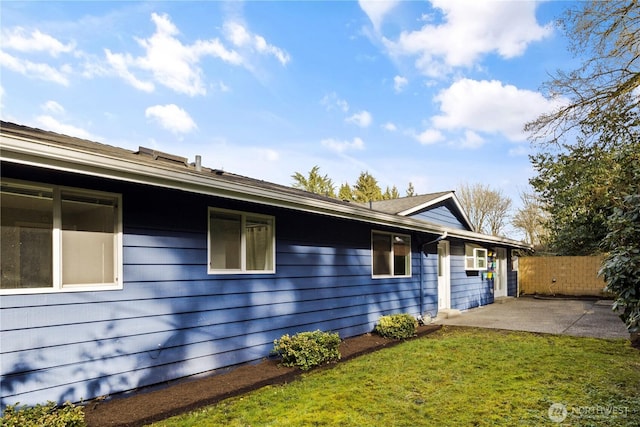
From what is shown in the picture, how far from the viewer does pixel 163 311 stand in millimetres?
4465

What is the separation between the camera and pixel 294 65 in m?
12.4

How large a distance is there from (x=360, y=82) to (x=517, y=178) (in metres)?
17.1

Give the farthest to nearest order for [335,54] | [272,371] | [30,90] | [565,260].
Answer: [565,260], [335,54], [30,90], [272,371]

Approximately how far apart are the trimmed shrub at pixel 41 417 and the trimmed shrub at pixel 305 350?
8.44ft

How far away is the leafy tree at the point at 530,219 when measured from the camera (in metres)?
25.3

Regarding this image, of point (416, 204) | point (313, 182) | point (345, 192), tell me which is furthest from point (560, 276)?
point (313, 182)

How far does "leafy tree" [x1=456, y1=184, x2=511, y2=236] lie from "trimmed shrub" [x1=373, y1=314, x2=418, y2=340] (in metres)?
21.9

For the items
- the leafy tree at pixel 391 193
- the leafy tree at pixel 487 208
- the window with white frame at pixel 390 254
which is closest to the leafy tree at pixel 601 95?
the window with white frame at pixel 390 254

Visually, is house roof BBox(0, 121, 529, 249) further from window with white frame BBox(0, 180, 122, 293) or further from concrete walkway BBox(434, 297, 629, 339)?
concrete walkway BBox(434, 297, 629, 339)

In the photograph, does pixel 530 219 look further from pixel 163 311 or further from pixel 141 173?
pixel 141 173

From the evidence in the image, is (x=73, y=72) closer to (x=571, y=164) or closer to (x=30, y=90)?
(x=30, y=90)

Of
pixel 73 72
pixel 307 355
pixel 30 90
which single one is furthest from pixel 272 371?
pixel 73 72

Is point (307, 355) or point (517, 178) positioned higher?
point (517, 178)

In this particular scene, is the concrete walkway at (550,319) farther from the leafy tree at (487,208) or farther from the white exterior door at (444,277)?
the leafy tree at (487,208)
